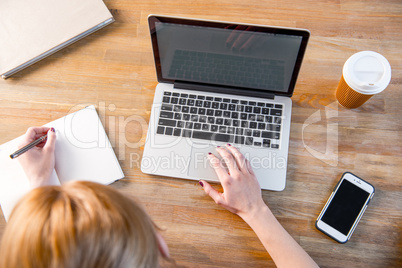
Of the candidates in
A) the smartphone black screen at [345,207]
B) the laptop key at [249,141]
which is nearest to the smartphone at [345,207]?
the smartphone black screen at [345,207]

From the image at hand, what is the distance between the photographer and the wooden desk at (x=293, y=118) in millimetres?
717

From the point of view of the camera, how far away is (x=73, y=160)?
77 centimetres

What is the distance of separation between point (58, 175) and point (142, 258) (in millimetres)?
381

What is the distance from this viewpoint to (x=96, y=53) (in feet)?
2.87

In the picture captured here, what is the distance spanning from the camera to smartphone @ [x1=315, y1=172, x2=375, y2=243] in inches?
27.8

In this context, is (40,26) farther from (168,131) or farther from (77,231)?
(77,231)

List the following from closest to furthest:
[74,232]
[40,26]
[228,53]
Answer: [74,232]
[228,53]
[40,26]

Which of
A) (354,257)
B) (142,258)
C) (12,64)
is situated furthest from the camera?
(12,64)

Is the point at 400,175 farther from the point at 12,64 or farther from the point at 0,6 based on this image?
the point at 0,6

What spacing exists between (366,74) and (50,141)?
762 millimetres

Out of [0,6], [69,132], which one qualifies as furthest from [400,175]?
[0,6]

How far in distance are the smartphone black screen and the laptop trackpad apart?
0.28m

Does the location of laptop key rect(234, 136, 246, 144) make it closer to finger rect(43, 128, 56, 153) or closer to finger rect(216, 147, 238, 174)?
finger rect(216, 147, 238, 174)

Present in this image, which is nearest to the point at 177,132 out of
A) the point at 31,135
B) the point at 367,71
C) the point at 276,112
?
the point at 276,112
